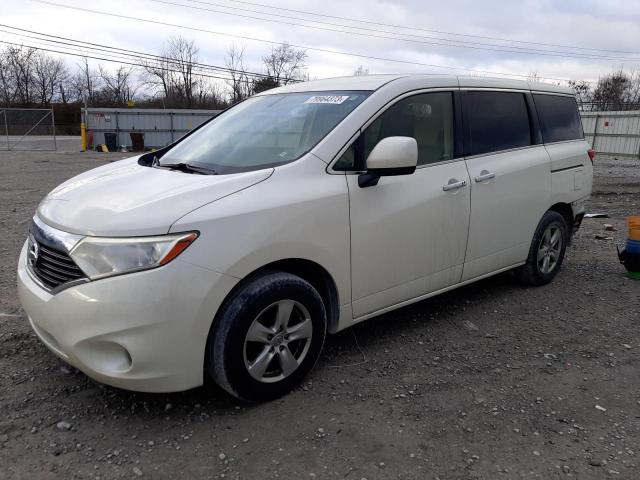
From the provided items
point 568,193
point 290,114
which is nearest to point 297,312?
point 290,114

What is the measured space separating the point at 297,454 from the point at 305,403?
0.45 m

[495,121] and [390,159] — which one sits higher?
[495,121]

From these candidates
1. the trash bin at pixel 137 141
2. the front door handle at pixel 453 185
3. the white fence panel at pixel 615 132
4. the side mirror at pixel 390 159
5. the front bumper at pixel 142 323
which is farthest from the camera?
the trash bin at pixel 137 141

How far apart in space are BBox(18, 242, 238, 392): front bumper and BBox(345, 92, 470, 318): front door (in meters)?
1.01

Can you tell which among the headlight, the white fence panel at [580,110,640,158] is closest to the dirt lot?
the headlight

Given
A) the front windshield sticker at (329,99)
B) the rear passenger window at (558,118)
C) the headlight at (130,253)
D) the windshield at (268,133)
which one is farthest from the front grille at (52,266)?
the rear passenger window at (558,118)

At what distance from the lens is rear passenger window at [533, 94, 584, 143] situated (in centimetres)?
478

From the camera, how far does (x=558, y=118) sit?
498 centimetres

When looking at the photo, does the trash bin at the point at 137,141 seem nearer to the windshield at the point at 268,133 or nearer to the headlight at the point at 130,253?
the windshield at the point at 268,133

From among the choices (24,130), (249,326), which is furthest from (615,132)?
(24,130)

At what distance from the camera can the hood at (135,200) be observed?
2506 mm

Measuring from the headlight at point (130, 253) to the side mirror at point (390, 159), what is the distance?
122 cm

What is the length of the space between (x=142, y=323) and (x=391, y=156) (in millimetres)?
1652

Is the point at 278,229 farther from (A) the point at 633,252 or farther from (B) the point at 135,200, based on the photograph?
(A) the point at 633,252
